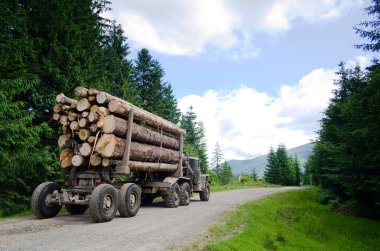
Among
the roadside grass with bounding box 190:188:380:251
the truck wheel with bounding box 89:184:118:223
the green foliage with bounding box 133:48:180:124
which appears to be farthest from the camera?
the green foliage with bounding box 133:48:180:124

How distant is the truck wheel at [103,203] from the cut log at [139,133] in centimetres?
218

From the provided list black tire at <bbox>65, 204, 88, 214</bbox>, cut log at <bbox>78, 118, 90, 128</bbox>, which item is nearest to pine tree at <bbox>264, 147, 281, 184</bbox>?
black tire at <bbox>65, 204, 88, 214</bbox>

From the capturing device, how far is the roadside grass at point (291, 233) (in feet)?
26.5

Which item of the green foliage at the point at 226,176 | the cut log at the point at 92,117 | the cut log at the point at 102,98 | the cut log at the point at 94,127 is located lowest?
the cut log at the point at 94,127

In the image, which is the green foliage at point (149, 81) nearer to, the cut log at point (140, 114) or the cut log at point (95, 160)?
the cut log at point (140, 114)

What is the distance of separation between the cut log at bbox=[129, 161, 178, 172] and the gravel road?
2180 millimetres

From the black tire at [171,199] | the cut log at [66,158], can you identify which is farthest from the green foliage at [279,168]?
the cut log at [66,158]

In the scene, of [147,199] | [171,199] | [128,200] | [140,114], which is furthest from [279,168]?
[128,200]

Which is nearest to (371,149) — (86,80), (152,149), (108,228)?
(152,149)

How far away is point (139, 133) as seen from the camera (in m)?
13.1

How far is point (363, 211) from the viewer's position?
16125 mm

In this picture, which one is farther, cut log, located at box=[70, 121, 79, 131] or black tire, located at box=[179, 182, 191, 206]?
black tire, located at box=[179, 182, 191, 206]

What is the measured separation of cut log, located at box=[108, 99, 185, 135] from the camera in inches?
448

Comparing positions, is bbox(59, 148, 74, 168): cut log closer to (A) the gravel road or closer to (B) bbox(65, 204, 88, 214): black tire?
(B) bbox(65, 204, 88, 214): black tire
